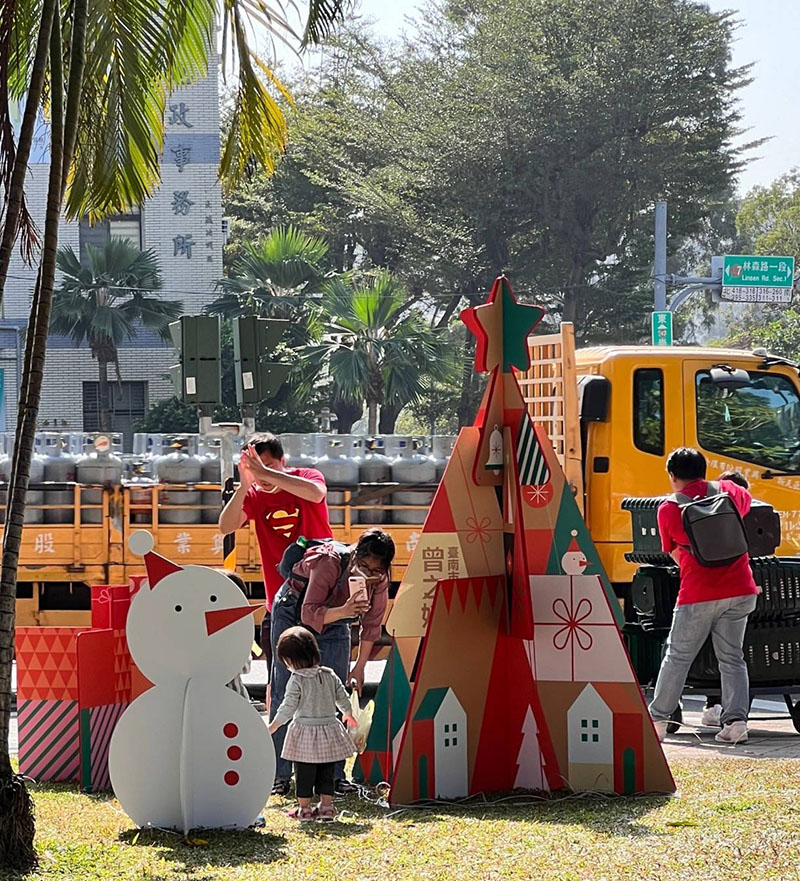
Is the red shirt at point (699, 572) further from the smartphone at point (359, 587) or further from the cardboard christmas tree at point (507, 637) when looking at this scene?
the smartphone at point (359, 587)

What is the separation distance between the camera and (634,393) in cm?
1090

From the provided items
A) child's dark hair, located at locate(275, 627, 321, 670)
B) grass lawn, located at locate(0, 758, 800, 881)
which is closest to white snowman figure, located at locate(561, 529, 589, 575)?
grass lawn, located at locate(0, 758, 800, 881)

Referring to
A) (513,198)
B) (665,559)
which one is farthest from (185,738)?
(513,198)

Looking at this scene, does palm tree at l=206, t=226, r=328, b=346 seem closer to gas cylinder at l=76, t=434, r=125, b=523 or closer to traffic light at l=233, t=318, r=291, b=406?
traffic light at l=233, t=318, r=291, b=406

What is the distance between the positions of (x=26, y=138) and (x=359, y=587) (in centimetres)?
262

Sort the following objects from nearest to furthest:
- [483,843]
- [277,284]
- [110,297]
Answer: [483,843] → [110,297] → [277,284]

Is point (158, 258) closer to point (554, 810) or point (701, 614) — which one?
point (701, 614)

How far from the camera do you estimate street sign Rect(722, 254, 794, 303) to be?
2941 centimetres

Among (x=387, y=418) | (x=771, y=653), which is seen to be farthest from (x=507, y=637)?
(x=387, y=418)

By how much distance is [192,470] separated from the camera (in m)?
11.9

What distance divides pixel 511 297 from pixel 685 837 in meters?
2.75

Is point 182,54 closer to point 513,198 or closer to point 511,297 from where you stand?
point 511,297

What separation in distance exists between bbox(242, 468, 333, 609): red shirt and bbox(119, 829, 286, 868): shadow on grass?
1916mm

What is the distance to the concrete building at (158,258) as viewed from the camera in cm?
3441
